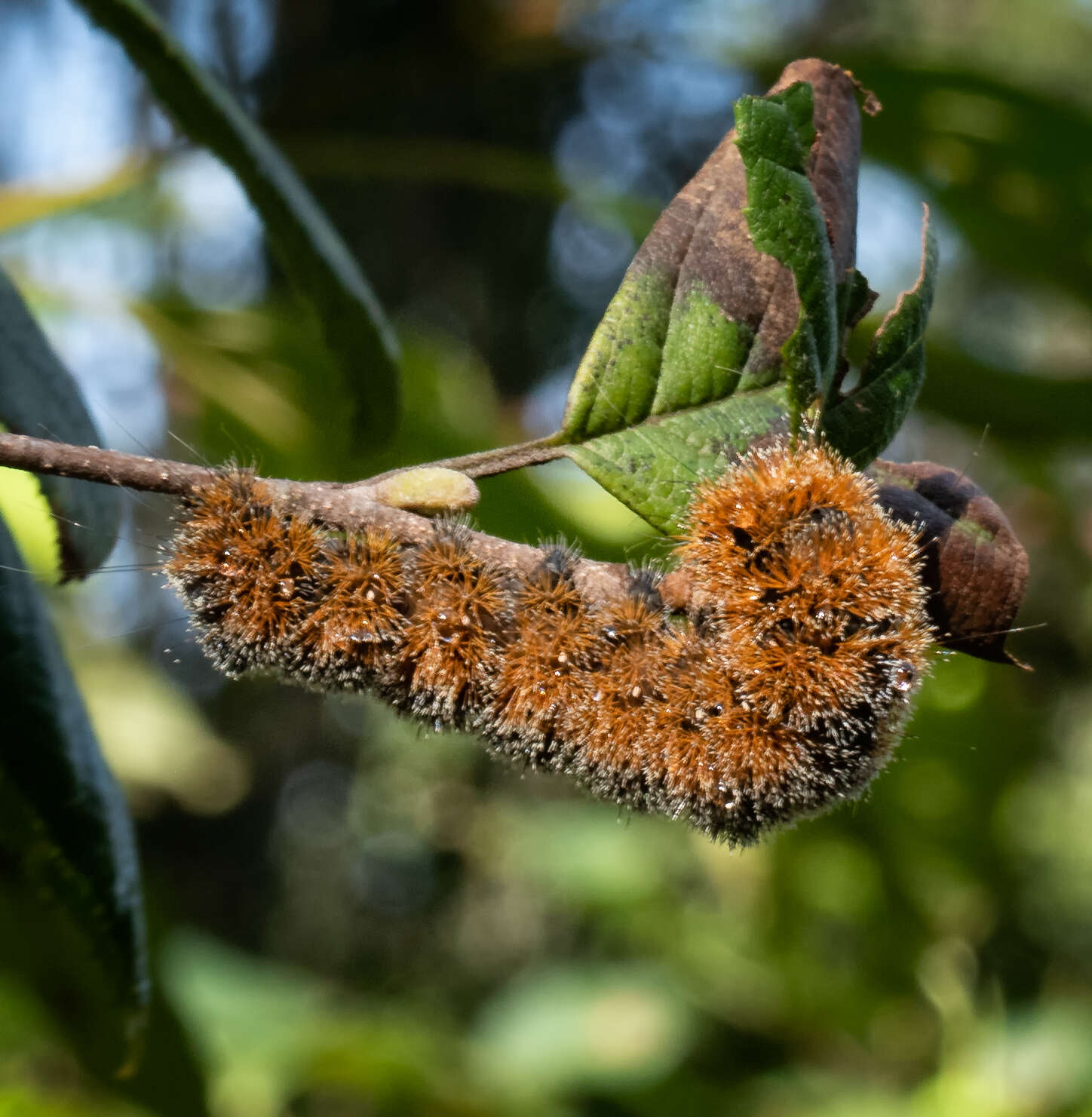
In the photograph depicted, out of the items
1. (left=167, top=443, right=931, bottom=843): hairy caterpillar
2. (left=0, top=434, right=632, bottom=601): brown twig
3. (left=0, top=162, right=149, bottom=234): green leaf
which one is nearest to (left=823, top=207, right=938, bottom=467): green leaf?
(left=167, top=443, right=931, bottom=843): hairy caterpillar

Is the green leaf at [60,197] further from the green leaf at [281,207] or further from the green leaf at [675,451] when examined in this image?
the green leaf at [675,451]

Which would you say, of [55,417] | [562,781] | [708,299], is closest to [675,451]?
[708,299]

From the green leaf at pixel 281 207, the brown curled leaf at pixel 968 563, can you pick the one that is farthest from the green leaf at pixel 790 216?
the green leaf at pixel 281 207

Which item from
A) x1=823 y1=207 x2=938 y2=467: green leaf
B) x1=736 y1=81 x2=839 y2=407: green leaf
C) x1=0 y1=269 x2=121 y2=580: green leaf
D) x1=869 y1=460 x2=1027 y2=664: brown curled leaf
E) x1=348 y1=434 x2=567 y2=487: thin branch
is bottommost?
x1=0 y1=269 x2=121 y2=580: green leaf

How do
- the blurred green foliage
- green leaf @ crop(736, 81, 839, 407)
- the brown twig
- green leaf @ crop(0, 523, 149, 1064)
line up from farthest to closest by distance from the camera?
the blurred green foliage
green leaf @ crop(0, 523, 149, 1064)
green leaf @ crop(736, 81, 839, 407)
the brown twig

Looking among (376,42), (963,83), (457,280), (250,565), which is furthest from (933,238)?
(457,280)

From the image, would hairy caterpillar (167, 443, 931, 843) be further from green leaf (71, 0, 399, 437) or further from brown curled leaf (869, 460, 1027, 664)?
green leaf (71, 0, 399, 437)

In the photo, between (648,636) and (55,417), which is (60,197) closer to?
(55,417)
